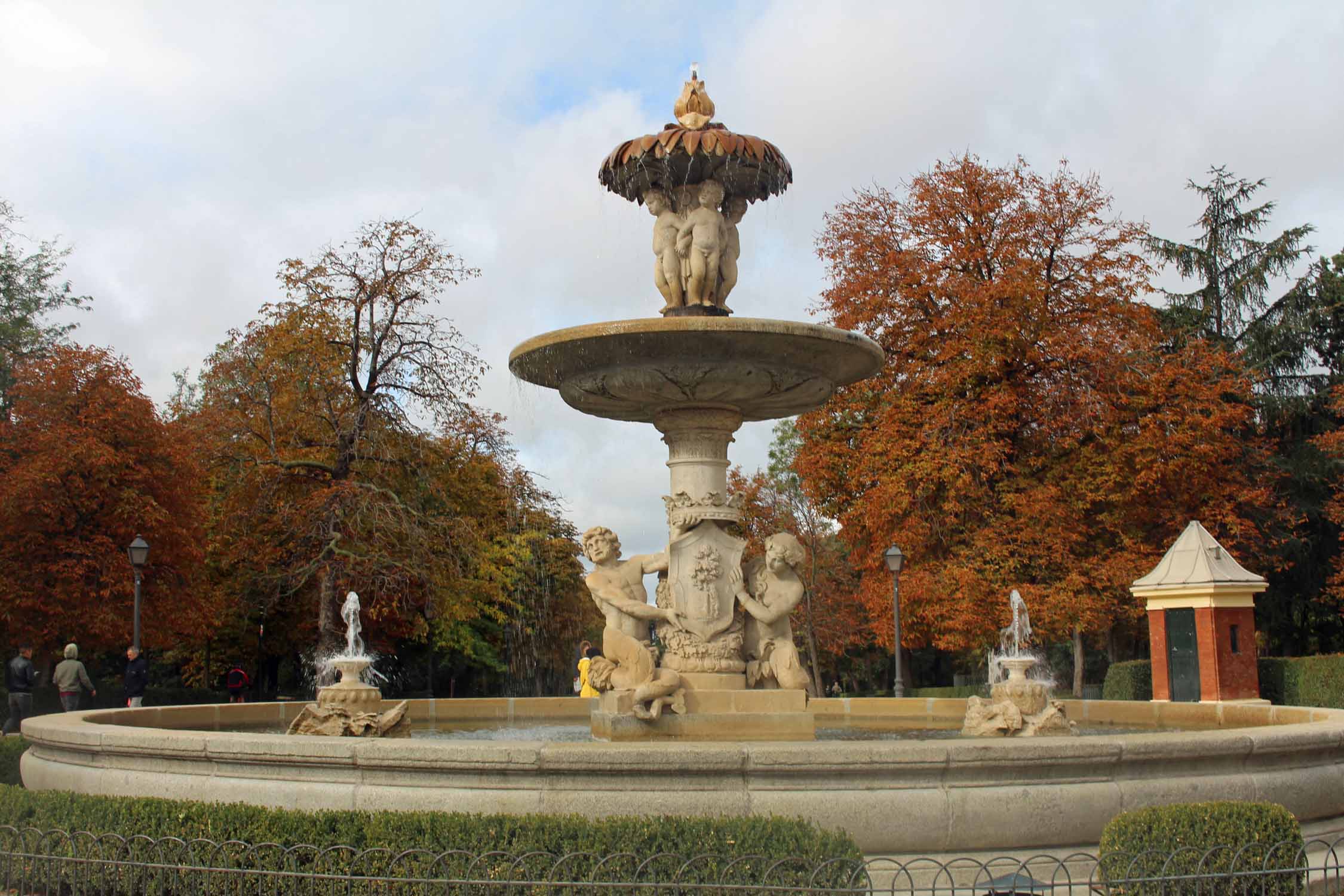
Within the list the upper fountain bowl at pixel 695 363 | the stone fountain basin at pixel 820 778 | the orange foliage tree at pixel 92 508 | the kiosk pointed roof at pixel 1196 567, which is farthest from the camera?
the orange foliage tree at pixel 92 508

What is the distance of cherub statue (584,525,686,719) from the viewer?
9.71 m

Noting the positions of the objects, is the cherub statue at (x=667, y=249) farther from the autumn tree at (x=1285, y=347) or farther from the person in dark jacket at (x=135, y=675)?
the autumn tree at (x=1285, y=347)

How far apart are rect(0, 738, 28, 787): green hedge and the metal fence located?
505 cm

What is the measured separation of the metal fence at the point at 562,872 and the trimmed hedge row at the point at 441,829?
8 cm

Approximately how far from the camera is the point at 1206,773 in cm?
777

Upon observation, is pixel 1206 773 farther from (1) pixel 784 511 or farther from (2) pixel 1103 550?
(1) pixel 784 511

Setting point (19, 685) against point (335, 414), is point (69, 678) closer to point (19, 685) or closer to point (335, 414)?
point (19, 685)

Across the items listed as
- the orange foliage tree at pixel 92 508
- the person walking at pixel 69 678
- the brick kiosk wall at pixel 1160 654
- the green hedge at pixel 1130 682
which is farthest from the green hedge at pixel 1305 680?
the orange foliage tree at pixel 92 508

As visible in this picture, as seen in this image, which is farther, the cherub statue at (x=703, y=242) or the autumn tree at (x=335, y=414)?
the autumn tree at (x=335, y=414)

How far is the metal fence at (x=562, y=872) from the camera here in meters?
5.67

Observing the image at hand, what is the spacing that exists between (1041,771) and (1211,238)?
96.5 feet

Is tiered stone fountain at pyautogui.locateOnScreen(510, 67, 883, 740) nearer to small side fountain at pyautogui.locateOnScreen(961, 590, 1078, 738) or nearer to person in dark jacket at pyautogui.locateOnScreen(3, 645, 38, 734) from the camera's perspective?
small side fountain at pyautogui.locateOnScreen(961, 590, 1078, 738)

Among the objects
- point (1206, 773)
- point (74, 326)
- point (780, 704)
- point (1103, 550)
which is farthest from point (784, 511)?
point (1206, 773)

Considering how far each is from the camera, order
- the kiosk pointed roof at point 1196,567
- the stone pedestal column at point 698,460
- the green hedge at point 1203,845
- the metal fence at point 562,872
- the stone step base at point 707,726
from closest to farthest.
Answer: the metal fence at point 562,872, the green hedge at point 1203,845, the stone step base at point 707,726, the stone pedestal column at point 698,460, the kiosk pointed roof at point 1196,567
